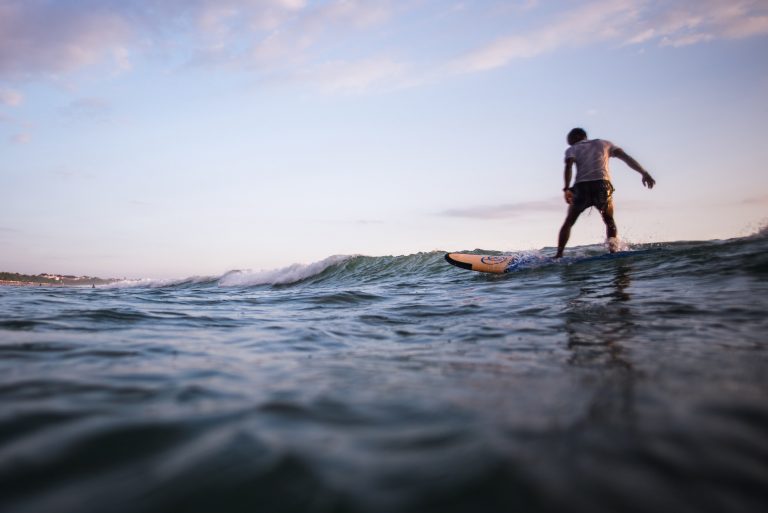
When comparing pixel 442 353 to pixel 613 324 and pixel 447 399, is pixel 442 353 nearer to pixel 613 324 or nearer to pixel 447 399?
pixel 447 399

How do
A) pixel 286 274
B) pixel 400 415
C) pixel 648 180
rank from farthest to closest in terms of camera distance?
pixel 286 274 < pixel 648 180 < pixel 400 415

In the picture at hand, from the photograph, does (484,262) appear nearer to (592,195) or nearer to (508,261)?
(508,261)

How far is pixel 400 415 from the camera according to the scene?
1580 mm

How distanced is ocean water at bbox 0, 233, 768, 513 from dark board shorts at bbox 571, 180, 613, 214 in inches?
146

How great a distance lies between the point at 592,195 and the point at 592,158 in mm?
625

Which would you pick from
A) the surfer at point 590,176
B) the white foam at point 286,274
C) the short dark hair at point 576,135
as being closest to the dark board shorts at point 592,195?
the surfer at point 590,176

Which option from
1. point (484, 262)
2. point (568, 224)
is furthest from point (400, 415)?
point (568, 224)

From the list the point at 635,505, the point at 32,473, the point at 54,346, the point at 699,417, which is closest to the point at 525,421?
the point at 635,505

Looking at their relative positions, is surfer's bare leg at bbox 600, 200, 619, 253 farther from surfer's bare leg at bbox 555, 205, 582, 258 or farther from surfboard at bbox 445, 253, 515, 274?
surfboard at bbox 445, 253, 515, 274

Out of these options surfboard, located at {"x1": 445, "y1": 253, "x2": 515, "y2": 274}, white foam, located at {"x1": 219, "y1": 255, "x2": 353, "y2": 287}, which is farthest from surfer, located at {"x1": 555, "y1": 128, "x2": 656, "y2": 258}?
white foam, located at {"x1": 219, "y1": 255, "x2": 353, "y2": 287}

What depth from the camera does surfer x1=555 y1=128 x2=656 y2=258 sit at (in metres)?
7.01

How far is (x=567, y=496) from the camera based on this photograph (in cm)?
104

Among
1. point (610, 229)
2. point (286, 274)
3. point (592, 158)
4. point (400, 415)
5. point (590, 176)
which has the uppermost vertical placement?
point (592, 158)

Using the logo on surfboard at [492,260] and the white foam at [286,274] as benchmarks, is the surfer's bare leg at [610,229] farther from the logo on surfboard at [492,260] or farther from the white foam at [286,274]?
the white foam at [286,274]
